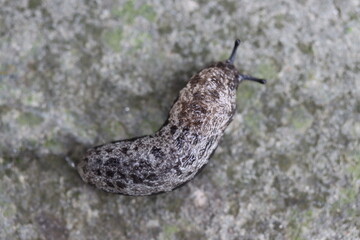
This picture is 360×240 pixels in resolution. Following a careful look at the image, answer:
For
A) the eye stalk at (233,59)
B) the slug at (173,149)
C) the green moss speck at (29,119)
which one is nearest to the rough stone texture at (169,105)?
the green moss speck at (29,119)

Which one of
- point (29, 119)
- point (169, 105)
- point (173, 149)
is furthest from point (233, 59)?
point (29, 119)

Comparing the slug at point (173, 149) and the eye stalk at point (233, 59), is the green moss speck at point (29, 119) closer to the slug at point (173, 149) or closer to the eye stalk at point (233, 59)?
the slug at point (173, 149)

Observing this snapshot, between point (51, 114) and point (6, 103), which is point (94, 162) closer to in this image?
point (51, 114)

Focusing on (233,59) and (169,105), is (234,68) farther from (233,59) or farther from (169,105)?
(169,105)

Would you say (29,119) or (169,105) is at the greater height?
(169,105)

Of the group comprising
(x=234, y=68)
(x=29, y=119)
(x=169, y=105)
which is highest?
(x=234, y=68)

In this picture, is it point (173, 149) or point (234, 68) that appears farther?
point (234, 68)
